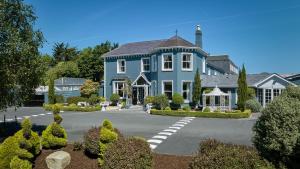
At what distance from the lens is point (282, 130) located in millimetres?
7422

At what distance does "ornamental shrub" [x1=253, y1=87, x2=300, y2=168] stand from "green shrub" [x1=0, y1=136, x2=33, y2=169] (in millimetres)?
7493

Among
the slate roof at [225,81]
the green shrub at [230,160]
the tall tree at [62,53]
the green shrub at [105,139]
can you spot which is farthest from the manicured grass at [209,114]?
the tall tree at [62,53]

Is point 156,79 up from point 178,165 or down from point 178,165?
up

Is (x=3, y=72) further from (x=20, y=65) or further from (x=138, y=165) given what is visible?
(x=138, y=165)

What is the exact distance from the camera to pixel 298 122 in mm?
7379

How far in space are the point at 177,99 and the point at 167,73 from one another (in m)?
3.67

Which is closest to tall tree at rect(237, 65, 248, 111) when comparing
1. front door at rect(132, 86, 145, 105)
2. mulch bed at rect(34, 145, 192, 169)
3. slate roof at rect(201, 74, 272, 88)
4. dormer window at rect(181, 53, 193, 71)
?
slate roof at rect(201, 74, 272, 88)

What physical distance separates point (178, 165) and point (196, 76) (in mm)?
21729

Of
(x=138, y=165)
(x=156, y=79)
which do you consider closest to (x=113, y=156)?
(x=138, y=165)

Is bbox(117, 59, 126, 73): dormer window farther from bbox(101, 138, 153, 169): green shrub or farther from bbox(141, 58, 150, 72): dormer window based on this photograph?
bbox(101, 138, 153, 169): green shrub

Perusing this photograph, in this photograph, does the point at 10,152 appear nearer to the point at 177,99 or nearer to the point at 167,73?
the point at 177,99

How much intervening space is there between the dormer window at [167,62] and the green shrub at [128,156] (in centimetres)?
2328

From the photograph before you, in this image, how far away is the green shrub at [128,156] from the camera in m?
8.38

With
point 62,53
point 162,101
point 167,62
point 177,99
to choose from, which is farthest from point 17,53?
point 62,53
